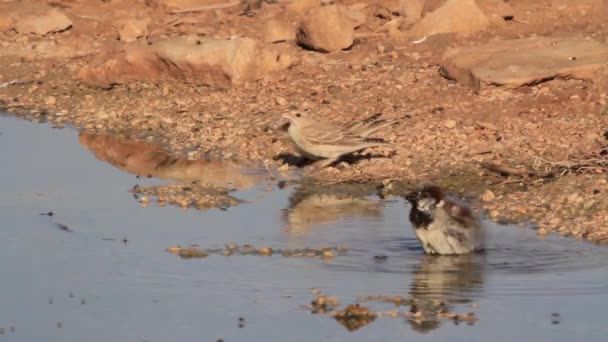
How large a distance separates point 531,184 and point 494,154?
3.04 ft

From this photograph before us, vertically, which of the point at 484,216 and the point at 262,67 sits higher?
the point at 484,216

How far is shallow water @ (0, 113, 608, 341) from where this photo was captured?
25.9 ft

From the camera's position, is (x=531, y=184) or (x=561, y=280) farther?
(x=531, y=184)

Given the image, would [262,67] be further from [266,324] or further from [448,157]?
[266,324]

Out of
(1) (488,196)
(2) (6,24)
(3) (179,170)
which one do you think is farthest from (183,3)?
(1) (488,196)

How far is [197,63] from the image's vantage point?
1565 cm

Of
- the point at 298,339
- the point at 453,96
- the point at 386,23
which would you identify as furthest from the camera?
the point at 386,23

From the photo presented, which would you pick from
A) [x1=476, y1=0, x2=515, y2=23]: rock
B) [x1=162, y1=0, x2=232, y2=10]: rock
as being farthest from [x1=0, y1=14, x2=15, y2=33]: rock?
[x1=476, y1=0, x2=515, y2=23]: rock

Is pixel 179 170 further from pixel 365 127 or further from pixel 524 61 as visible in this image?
pixel 524 61

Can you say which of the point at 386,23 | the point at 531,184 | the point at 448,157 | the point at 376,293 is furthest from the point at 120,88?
the point at 376,293

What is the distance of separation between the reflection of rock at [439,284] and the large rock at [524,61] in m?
4.54

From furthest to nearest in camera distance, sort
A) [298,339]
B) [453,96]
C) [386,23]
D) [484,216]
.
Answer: [386,23] → [453,96] → [484,216] → [298,339]

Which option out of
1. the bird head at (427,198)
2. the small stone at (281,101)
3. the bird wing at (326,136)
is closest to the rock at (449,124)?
the bird wing at (326,136)

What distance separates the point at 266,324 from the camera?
26.1 feet
